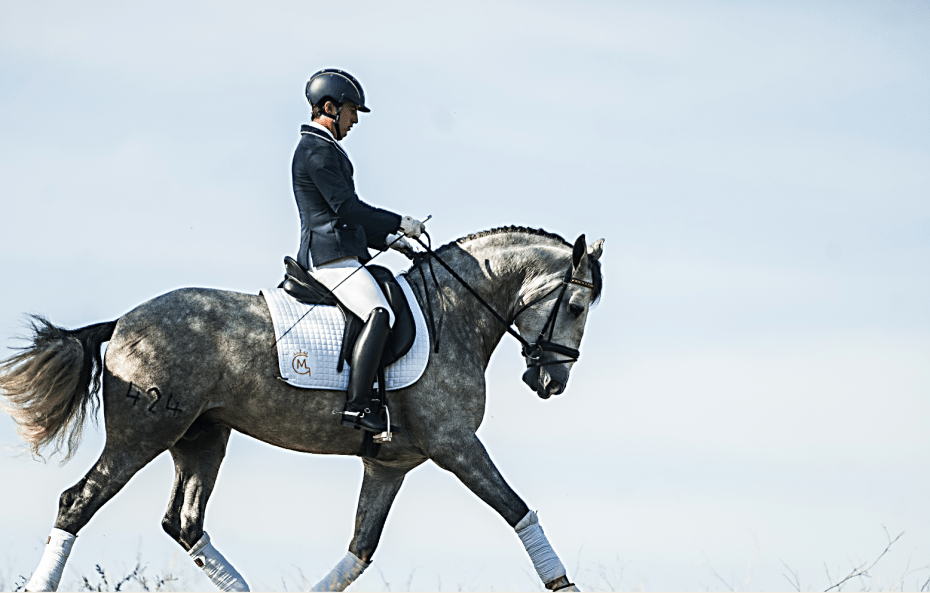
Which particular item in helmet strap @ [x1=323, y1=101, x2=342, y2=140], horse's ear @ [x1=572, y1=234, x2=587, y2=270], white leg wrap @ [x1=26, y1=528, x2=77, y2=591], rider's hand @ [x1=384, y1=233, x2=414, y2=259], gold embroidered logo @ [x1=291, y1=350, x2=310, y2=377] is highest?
helmet strap @ [x1=323, y1=101, x2=342, y2=140]

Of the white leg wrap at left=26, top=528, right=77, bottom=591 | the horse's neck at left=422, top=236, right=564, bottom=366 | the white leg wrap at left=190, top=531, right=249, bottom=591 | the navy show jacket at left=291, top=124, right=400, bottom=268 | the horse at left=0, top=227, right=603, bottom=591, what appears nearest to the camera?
the white leg wrap at left=26, top=528, right=77, bottom=591

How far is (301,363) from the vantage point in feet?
31.2

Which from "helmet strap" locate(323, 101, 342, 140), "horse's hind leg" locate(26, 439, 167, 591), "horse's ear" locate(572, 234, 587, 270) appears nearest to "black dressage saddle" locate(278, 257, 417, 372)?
"helmet strap" locate(323, 101, 342, 140)

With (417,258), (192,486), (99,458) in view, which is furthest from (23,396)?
(417,258)

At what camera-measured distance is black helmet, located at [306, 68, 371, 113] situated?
398 inches

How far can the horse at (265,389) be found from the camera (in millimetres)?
9273

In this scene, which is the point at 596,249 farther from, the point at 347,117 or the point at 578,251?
the point at 347,117

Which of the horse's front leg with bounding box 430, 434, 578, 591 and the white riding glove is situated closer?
the horse's front leg with bounding box 430, 434, 578, 591

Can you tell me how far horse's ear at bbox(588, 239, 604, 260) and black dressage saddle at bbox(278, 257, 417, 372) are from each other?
162cm

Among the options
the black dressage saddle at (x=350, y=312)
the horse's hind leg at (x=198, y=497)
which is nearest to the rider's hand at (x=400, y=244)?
the black dressage saddle at (x=350, y=312)

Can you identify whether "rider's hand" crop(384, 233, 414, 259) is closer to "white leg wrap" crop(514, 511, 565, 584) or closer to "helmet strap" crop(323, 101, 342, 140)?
"helmet strap" crop(323, 101, 342, 140)

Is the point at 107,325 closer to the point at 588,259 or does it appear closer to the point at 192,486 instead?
the point at 192,486

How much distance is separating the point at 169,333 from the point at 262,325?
70 cm

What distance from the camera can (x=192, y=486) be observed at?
10.1 meters
